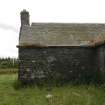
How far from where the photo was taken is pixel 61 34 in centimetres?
1888

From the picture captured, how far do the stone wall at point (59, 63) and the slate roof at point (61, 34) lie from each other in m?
0.48

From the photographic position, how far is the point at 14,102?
11617mm

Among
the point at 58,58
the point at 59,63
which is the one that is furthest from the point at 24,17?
the point at 59,63

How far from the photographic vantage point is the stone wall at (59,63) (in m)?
16.9

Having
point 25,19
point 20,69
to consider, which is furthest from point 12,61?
point 20,69

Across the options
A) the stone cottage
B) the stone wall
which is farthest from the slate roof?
the stone wall

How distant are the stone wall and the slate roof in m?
0.48

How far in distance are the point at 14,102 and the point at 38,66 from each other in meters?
5.57

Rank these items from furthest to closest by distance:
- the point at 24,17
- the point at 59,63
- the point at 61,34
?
the point at 24,17 < the point at 61,34 < the point at 59,63

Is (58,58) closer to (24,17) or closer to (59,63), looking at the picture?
(59,63)

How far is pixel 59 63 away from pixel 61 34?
2713mm

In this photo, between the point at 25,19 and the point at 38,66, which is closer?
the point at 38,66

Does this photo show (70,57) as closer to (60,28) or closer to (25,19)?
(60,28)

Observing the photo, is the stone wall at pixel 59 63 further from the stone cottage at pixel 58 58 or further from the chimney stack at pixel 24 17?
the chimney stack at pixel 24 17
